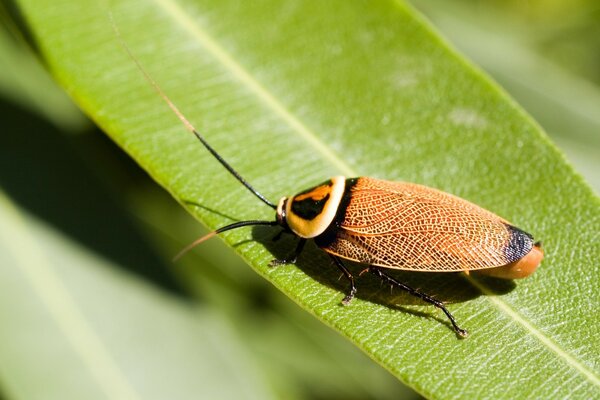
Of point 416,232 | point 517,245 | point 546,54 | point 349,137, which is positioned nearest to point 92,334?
point 349,137

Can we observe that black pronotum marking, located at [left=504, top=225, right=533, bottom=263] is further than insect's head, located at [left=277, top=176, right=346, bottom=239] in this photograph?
No

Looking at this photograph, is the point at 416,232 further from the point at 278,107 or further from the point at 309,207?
the point at 278,107

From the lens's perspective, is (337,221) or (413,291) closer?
(413,291)

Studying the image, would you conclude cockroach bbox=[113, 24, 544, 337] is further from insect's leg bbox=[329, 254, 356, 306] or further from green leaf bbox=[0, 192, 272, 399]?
green leaf bbox=[0, 192, 272, 399]

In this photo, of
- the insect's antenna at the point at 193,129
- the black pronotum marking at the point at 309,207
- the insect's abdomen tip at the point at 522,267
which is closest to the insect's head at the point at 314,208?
the black pronotum marking at the point at 309,207

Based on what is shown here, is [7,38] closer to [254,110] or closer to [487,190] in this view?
[254,110]

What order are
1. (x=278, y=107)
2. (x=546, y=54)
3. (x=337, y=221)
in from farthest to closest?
(x=546, y=54) < (x=278, y=107) < (x=337, y=221)

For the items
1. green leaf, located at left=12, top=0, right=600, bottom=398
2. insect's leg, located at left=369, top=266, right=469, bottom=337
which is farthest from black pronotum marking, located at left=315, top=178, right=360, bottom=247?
insect's leg, located at left=369, top=266, right=469, bottom=337
